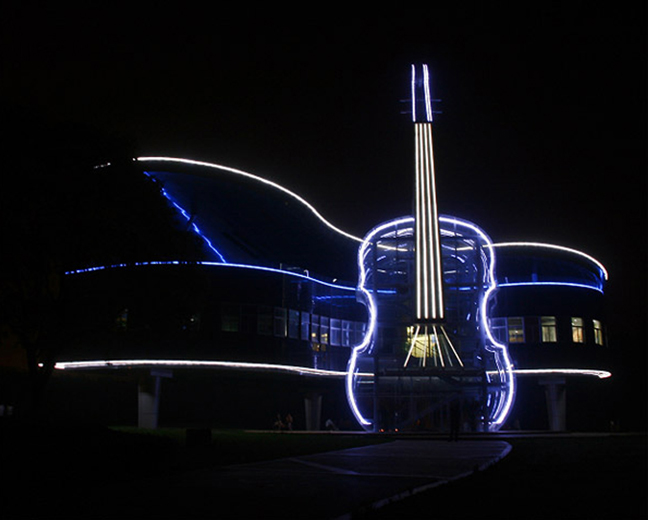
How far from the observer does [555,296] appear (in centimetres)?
5603

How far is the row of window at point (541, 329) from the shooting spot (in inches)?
2179

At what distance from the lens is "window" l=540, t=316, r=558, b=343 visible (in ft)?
181

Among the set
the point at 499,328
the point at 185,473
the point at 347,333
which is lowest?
the point at 185,473

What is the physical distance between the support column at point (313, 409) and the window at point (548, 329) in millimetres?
18398

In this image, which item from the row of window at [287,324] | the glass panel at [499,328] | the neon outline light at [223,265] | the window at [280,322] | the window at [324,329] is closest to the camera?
the neon outline light at [223,265]

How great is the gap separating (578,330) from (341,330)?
62.1ft

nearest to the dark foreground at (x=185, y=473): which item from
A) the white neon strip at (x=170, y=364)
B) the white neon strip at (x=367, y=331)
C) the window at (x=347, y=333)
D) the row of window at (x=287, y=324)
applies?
the white neon strip at (x=367, y=331)

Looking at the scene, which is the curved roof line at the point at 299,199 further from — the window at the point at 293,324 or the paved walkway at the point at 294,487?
the paved walkway at the point at 294,487

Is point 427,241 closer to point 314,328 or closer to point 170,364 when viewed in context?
point 314,328

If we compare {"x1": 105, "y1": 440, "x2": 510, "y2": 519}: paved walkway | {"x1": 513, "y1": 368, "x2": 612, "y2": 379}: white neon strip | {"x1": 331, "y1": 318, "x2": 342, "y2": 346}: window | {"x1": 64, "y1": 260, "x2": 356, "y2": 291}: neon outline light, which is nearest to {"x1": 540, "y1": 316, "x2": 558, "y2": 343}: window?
{"x1": 513, "y1": 368, "x2": 612, "y2": 379}: white neon strip

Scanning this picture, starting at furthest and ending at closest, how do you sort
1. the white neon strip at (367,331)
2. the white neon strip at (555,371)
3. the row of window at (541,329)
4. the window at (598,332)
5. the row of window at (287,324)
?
1. the window at (598,332)
2. the row of window at (541,329)
3. the white neon strip at (555,371)
4. the row of window at (287,324)
5. the white neon strip at (367,331)

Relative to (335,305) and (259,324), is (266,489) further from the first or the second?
(335,305)

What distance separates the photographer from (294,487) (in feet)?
38.0

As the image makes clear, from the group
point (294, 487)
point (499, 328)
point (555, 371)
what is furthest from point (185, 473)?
point (499, 328)
